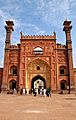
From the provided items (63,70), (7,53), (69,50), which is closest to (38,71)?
(63,70)

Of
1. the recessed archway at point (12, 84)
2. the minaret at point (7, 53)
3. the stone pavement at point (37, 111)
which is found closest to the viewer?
the stone pavement at point (37, 111)

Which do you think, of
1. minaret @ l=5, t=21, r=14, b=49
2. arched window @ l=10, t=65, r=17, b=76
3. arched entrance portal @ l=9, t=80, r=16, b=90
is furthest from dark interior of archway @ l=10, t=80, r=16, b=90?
minaret @ l=5, t=21, r=14, b=49

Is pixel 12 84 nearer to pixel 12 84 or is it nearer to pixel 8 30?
pixel 12 84

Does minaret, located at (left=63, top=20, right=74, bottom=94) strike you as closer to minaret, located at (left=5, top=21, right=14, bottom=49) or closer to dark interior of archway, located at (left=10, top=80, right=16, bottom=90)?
dark interior of archway, located at (left=10, top=80, right=16, bottom=90)

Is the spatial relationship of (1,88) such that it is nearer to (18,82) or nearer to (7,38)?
(18,82)

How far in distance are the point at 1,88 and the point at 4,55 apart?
6.86m

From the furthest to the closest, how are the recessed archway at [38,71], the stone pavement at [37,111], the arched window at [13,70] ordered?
the arched window at [13,70], the recessed archway at [38,71], the stone pavement at [37,111]

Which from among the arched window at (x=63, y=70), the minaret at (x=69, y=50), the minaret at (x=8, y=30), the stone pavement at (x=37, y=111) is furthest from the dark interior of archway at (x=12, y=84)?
the stone pavement at (x=37, y=111)

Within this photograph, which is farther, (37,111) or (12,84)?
(12,84)

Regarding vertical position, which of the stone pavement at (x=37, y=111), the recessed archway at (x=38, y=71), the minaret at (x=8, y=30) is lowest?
the stone pavement at (x=37, y=111)

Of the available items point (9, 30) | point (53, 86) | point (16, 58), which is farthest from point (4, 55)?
point (53, 86)

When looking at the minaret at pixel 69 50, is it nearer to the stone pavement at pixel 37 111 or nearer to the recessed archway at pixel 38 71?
the recessed archway at pixel 38 71

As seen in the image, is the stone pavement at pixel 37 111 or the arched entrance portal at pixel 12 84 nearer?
the stone pavement at pixel 37 111

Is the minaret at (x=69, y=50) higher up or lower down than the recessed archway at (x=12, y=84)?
higher up
